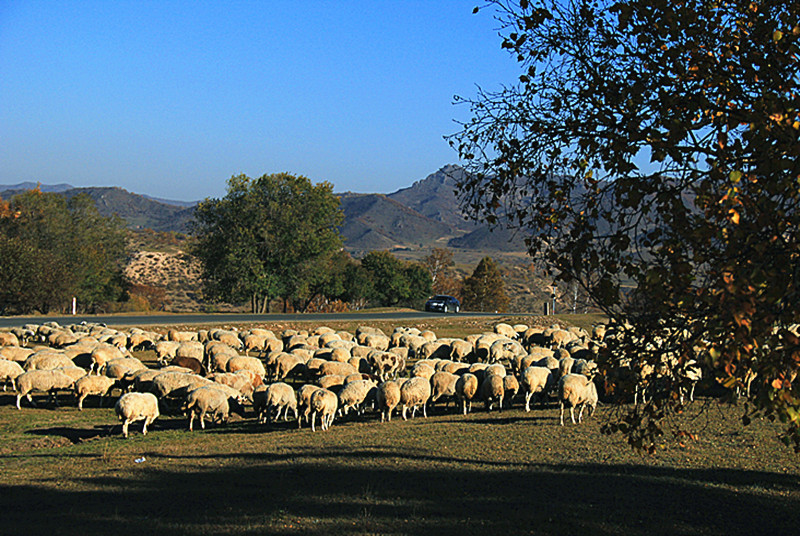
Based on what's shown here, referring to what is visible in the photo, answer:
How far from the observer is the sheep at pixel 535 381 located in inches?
711

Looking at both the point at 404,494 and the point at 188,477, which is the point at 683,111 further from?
the point at 188,477

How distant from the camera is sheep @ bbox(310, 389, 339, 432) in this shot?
16.9 meters

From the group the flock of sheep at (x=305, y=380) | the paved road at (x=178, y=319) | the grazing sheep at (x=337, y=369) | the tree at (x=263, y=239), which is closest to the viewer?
the flock of sheep at (x=305, y=380)

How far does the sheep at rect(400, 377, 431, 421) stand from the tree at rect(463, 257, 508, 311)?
246 ft

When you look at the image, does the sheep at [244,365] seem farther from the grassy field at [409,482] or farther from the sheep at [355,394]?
the grassy field at [409,482]

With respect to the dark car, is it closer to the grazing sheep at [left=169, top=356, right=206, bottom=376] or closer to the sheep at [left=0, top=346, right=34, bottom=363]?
the grazing sheep at [left=169, top=356, right=206, bottom=376]

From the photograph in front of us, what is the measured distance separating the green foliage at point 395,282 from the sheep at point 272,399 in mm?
62943

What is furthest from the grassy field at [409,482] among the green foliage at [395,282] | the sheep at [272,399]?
the green foliage at [395,282]

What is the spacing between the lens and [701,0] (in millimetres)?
6832

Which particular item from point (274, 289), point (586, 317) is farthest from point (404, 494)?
point (274, 289)

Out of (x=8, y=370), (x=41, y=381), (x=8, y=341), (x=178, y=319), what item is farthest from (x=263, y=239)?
(x=41, y=381)

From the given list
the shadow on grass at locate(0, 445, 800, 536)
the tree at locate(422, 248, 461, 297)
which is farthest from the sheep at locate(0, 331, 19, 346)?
the tree at locate(422, 248, 461, 297)

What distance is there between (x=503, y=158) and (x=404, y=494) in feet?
17.0

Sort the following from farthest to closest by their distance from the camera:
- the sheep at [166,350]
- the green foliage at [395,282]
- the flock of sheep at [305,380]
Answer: the green foliage at [395,282] < the sheep at [166,350] < the flock of sheep at [305,380]
